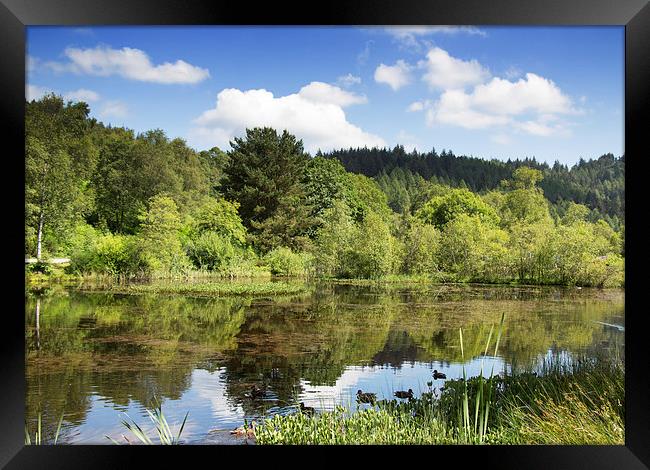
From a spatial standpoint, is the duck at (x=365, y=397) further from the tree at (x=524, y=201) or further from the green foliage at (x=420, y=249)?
the tree at (x=524, y=201)

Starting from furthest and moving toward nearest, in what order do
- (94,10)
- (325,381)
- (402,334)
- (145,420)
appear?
(402,334)
(325,381)
(145,420)
(94,10)

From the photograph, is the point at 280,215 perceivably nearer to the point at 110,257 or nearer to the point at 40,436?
the point at 110,257

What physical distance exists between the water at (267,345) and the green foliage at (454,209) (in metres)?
0.76

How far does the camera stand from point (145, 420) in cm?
A: 519

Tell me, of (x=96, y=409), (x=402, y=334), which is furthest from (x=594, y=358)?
(x=96, y=409)

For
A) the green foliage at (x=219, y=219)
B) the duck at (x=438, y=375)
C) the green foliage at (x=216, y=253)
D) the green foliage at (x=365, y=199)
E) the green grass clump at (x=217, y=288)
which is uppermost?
the green foliage at (x=365, y=199)

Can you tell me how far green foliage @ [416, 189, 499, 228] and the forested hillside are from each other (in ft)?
0.50

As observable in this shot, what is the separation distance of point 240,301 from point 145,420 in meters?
1.53

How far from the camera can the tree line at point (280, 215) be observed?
607 centimetres

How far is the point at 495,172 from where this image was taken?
→ 6.35 metres

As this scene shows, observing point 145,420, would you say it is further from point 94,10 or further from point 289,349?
point 94,10

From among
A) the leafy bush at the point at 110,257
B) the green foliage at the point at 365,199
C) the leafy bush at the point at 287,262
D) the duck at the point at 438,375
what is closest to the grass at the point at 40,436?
the leafy bush at the point at 110,257

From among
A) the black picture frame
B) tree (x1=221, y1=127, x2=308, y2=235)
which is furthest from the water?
the black picture frame

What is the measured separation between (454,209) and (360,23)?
→ 3.29m
